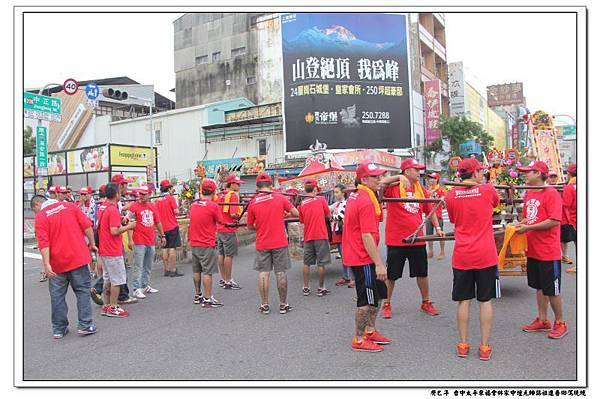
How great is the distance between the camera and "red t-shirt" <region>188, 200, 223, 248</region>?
7.16 metres

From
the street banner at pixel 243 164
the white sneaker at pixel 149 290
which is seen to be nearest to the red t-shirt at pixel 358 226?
the white sneaker at pixel 149 290

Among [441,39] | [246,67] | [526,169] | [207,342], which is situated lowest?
[207,342]

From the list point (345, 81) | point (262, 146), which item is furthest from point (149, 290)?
point (345, 81)

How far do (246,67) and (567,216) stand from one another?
3144 cm

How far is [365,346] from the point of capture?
4.89 metres

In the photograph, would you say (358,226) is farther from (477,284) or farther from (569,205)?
(569,205)

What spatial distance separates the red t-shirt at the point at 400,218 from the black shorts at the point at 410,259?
0.27ft

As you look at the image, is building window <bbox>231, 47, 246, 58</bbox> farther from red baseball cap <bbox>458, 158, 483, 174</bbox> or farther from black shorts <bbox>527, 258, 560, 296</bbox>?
black shorts <bbox>527, 258, 560, 296</bbox>

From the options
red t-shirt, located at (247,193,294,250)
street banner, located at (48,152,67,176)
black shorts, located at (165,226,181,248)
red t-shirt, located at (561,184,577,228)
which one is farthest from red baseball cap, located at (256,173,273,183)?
street banner, located at (48,152,67,176)

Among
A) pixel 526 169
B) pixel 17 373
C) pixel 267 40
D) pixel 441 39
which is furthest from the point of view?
pixel 441 39

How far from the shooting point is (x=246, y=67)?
120 feet

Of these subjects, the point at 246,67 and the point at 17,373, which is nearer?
the point at 17,373

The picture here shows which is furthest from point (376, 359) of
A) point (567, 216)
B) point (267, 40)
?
point (267, 40)
